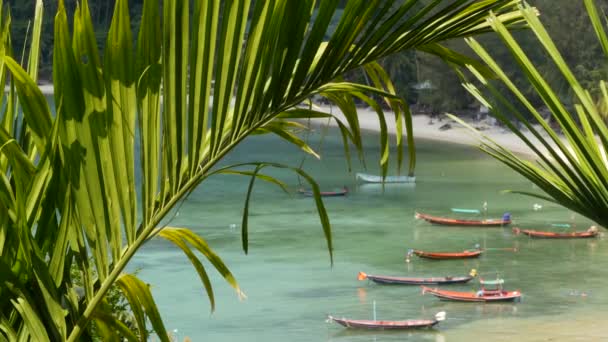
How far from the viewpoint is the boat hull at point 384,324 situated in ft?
65.1

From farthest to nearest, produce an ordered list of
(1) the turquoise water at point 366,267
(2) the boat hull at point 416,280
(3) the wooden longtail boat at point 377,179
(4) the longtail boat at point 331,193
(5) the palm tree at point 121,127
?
1. (3) the wooden longtail boat at point 377,179
2. (4) the longtail boat at point 331,193
3. (2) the boat hull at point 416,280
4. (1) the turquoise water at point 366,267
5. (5) the palm tree at point 121,127

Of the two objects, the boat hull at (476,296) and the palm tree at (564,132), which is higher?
the palm tree at (564,132)

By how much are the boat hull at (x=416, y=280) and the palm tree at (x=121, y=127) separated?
71.8ft

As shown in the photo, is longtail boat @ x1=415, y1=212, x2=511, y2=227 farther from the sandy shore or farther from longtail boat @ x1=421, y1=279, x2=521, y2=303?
the sandy shore

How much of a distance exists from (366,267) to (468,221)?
21.7ft

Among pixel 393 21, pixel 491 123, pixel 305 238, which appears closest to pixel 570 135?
pixel 393 21

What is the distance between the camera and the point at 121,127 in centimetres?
151

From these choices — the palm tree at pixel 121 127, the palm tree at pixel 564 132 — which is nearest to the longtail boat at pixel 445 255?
the palm tree at pixel 564 132

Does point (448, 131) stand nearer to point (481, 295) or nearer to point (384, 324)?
point (481, 295)

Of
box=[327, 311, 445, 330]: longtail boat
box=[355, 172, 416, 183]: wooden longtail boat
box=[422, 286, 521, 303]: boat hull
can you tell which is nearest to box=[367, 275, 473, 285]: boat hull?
box=[422, 286, 521, 303]: boat hull

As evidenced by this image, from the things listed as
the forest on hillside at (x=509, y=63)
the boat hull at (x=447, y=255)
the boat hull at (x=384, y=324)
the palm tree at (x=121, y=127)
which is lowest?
the boat hull at (x=384, y=324)

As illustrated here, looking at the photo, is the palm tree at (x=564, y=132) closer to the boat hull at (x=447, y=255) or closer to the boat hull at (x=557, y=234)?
the boat hull at (x=447, y=255)

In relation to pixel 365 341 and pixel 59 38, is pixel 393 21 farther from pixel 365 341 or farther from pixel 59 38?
pixel 365 341

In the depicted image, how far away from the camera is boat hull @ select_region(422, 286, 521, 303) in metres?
22.0
